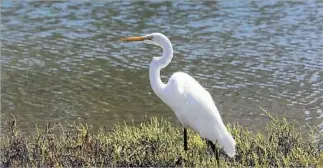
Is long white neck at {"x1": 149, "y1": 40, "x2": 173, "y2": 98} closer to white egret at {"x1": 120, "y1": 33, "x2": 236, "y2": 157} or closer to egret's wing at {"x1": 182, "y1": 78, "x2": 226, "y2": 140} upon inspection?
white egret at {"x1": 120, "y1": 33, "x2": 236, "y2": 157}

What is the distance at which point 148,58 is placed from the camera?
10258mm

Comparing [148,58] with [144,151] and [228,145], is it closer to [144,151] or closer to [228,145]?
[144,151]

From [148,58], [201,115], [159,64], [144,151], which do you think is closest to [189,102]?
[201,115]

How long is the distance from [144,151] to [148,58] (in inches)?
201

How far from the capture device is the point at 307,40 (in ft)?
36.7

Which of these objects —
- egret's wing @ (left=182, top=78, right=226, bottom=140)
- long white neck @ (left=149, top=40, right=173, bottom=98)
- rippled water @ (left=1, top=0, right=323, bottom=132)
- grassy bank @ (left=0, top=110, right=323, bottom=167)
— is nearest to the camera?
grassy bank @ (left=0, top=110, right=323, bottom=167)

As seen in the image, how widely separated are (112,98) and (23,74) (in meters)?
1.81

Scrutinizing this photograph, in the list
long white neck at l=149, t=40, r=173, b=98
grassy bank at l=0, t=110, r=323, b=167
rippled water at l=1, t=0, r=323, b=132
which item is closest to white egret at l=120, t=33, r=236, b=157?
long white neck at l=149, t=40, r=173, b=98

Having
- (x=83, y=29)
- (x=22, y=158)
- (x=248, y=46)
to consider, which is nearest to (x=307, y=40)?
(x=248, y=46)

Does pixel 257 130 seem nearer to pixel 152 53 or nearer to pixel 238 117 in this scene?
pixel 238 117

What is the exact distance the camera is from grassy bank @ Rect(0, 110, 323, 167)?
5035 millimetres

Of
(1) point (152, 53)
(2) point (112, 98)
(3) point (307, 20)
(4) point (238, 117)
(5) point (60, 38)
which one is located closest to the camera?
(4) point (238, 117)

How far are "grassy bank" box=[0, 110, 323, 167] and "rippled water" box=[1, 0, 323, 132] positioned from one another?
6.02 ft

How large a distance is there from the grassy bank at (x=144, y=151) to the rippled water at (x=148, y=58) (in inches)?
72.3
